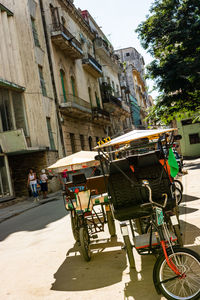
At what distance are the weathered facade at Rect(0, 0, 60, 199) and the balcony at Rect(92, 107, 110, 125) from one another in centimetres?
806

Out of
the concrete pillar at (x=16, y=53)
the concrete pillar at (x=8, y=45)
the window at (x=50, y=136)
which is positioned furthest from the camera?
the window at (x=50, y=136)

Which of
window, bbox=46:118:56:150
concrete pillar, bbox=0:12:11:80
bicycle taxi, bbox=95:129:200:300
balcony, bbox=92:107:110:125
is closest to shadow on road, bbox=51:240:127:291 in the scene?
bicycle taxi, bbox=95:129:200:300

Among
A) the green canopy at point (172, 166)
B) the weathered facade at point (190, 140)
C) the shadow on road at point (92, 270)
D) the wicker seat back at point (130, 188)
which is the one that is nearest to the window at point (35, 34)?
the green canopy at point (172, 166)

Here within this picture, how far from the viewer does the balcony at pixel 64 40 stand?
24578 mm

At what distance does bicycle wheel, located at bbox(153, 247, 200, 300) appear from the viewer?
3666 mm

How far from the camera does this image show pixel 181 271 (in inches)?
148

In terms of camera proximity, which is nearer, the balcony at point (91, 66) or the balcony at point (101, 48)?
the balcony at point (91, 66)

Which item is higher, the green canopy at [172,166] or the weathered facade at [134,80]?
the weathered facade at [134,80]

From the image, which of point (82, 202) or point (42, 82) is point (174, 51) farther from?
point (82, 202)

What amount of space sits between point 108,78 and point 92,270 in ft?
128

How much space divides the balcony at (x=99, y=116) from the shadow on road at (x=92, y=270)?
82.0ft

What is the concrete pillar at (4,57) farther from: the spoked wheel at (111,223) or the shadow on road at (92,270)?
the shadow on road at (92,270)

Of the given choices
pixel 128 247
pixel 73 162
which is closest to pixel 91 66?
pixel 73 162

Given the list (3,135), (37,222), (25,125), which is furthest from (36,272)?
(25,125)
